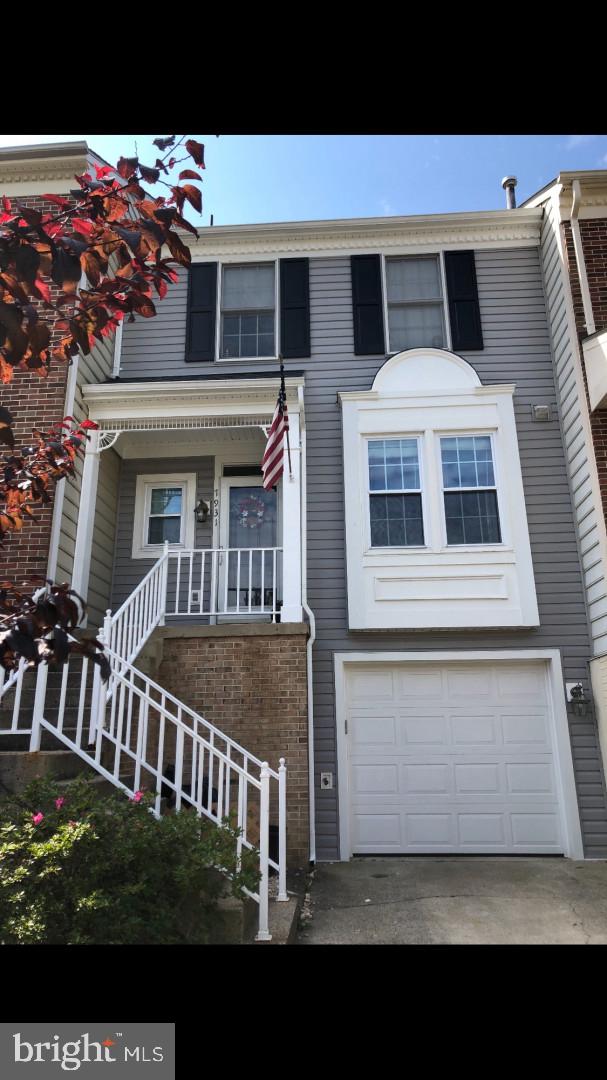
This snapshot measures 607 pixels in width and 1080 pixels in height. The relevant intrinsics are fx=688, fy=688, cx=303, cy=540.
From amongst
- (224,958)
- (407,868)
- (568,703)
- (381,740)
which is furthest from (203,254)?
(224,958)

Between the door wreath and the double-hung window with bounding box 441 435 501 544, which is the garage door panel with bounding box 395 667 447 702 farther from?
the door wreath

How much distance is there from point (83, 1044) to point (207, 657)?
4.40 meters

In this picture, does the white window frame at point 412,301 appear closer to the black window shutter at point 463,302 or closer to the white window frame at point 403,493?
the black window shutter at point 463,302

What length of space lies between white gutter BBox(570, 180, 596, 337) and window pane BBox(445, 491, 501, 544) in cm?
207

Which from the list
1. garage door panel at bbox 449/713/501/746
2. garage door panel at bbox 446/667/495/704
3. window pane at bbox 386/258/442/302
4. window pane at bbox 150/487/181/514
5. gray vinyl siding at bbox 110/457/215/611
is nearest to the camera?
garage door panel at bbox 449/713/501/746

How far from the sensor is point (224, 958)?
2314 mm

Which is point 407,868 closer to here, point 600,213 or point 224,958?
point 224,958

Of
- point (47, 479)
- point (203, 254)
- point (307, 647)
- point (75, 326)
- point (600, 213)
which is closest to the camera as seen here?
point (75, 326)

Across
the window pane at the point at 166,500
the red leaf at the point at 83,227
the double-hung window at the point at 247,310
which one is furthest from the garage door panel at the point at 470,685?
the red leaf at the point at 83,227

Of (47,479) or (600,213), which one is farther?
(600,213)

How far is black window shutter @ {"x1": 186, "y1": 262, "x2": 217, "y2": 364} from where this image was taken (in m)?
8.66

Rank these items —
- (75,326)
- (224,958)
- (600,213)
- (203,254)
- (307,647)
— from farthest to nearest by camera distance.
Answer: (203,254) → (600,213) → (307,647) → (75,326) → (224,958)

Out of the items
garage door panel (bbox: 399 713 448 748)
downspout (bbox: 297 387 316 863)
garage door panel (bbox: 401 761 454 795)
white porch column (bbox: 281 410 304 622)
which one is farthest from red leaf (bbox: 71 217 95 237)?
garage door panel (bbox: 401 761 454 795)

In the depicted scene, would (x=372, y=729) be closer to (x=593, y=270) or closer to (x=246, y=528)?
(x=246, y=528)
